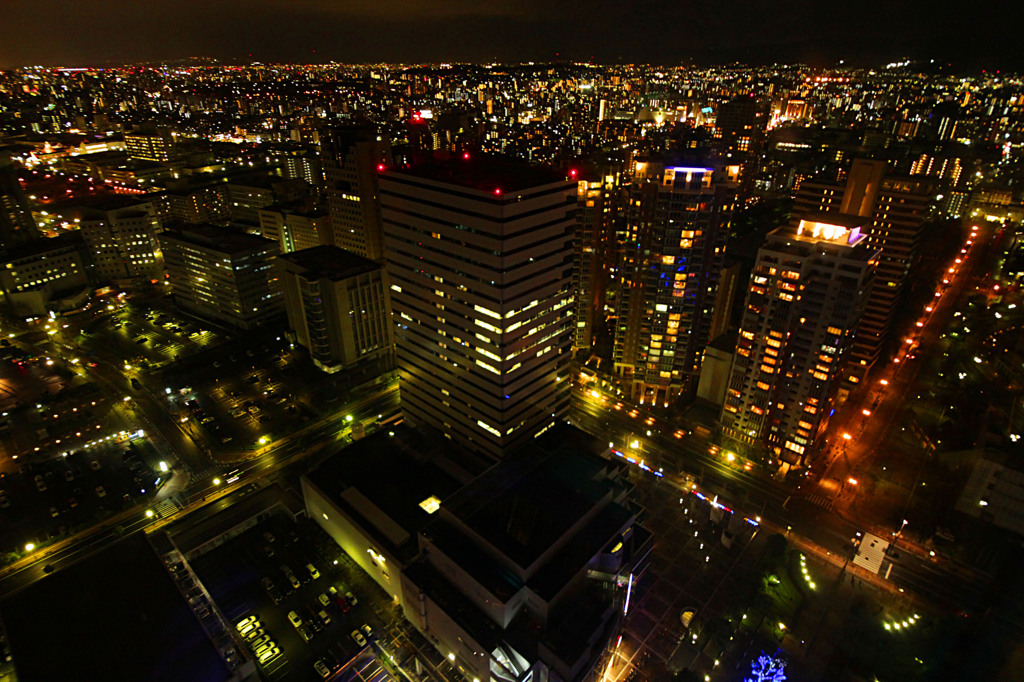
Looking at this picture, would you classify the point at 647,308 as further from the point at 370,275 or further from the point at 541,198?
the point at 370,275

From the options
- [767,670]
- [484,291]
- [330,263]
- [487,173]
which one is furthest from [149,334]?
[767,670]

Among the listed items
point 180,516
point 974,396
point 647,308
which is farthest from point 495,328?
point 974,396

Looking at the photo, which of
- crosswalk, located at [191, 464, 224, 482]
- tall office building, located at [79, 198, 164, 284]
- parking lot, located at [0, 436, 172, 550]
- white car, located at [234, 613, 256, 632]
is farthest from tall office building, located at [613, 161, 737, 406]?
tall office building, located at [79, 198, 164, 284]

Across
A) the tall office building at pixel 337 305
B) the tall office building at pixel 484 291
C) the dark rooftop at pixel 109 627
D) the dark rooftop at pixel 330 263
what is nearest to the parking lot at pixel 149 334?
the tall office building at pixel 337 305

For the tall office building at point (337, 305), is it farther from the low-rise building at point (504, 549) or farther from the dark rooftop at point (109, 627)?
the dark rooftop at point (109, 627)

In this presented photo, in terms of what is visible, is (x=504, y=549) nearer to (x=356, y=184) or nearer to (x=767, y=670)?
(x=767, y=670)

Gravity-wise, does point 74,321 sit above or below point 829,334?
below

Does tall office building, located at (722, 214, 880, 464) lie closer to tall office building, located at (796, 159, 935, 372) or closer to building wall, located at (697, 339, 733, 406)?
building wall, located at (697, 339, 733, 406)
